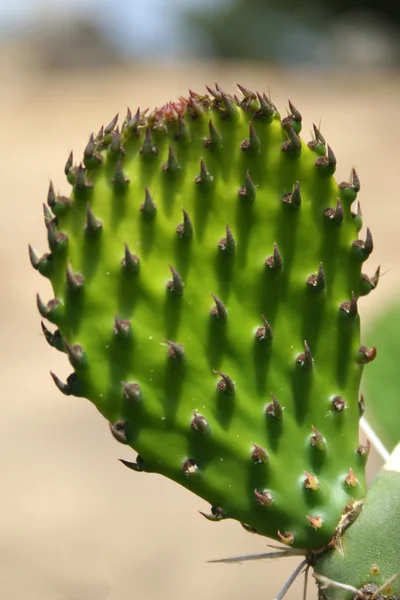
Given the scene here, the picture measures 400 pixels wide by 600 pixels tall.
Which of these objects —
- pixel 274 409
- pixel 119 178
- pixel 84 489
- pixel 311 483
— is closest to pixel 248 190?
pixel 119 178

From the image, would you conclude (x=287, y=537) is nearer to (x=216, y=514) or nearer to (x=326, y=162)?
(x=216, y=514)

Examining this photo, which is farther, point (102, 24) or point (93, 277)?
point (102, 24)

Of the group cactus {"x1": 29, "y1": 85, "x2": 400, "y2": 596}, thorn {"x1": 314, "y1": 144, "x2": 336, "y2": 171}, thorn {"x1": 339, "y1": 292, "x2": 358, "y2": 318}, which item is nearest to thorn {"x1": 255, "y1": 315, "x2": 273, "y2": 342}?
cactus {"x1": 29, "y1": 85, "x2": 400, "y2": 596}

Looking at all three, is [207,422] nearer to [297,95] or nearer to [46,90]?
[297,95]

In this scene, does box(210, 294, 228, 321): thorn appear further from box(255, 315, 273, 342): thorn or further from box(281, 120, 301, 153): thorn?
box(281, 120, 301, 153): thorn

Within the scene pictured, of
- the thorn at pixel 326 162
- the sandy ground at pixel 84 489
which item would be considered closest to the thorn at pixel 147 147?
the thorn at pixel 326 162

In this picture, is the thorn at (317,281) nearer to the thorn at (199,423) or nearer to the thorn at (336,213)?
the thorn at (336,213)

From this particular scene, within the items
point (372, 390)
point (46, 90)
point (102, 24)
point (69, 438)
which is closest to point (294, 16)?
point (102, 24)
